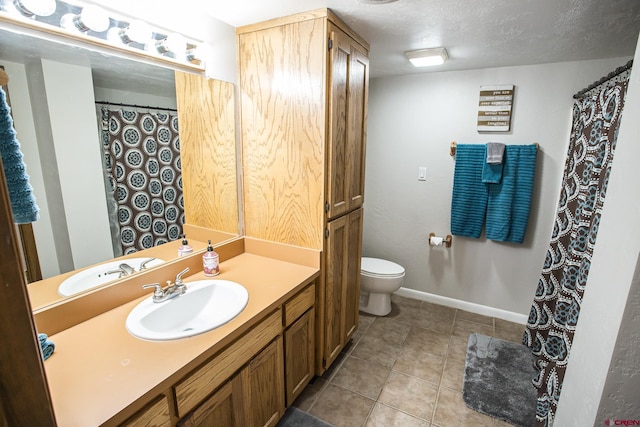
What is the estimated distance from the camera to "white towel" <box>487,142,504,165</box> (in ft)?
8.01

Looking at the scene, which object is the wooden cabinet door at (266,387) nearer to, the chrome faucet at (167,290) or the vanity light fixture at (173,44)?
the chrome faucet at (167,290)

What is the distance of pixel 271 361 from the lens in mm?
1466

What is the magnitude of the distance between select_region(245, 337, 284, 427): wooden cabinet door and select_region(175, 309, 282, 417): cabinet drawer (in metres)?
0.06

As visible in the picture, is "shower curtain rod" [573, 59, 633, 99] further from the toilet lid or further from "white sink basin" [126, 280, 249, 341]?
"white sink basin" [126, 280, 249, 341]

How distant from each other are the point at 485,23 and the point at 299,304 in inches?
69.0

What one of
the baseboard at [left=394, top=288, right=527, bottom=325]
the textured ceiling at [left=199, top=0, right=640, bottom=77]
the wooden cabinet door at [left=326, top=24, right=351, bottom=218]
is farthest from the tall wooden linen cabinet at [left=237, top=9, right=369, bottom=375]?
the baseboard at [left=394, top=288, right=527, bottom=325]

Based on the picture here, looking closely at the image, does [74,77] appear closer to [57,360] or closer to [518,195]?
[57,360]

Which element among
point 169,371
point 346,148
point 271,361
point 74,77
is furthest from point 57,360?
point 346,148

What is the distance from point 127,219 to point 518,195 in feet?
8.71

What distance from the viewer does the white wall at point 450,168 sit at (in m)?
2.37

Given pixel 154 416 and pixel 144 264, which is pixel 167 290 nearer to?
pixel 144 264

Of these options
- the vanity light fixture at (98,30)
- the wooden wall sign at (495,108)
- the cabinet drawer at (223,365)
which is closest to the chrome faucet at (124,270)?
the cabinet drawer at (223,365)

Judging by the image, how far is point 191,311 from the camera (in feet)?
4.74

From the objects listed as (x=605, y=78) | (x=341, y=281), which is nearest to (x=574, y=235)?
(x=605, y=78)
